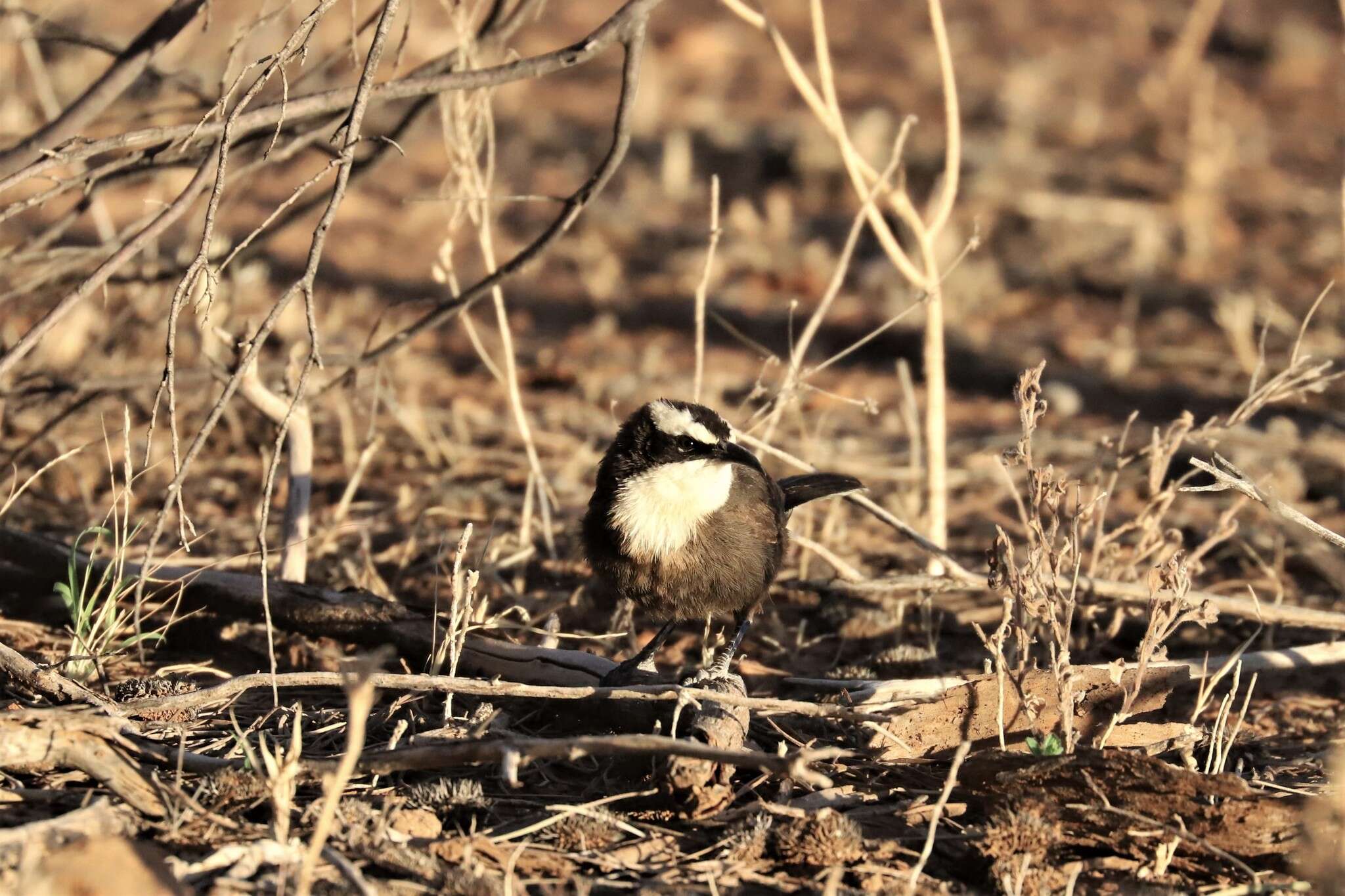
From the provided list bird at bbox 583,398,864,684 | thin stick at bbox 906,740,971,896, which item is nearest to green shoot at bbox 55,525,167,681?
bird at bbox 583,398,864,684

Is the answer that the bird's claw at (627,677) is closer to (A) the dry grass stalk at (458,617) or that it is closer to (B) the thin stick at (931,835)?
(A) the dry grass stalk at (458,617)

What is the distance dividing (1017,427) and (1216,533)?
336 cm

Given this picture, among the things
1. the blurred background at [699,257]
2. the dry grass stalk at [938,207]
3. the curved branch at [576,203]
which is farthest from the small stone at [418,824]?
the dry grass stalk at [938,207]

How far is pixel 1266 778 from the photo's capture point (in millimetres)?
4684

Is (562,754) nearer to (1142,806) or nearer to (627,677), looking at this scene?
(627,677)

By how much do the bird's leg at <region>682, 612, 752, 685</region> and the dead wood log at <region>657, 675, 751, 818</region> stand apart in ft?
1.47

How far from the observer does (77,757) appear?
4055mm

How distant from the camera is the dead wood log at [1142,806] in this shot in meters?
4.06

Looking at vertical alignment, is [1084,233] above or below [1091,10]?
below

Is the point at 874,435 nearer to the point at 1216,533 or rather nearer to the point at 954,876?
the point at 1216,533

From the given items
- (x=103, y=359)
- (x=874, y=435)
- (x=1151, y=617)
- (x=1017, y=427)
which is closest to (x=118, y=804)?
(x=1151, y=617)

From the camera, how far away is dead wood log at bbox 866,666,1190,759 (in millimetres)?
4656

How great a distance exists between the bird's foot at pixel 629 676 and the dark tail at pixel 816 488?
1224 millimetres

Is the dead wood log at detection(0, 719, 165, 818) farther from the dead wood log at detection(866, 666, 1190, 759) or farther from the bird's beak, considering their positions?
the bird's beak
